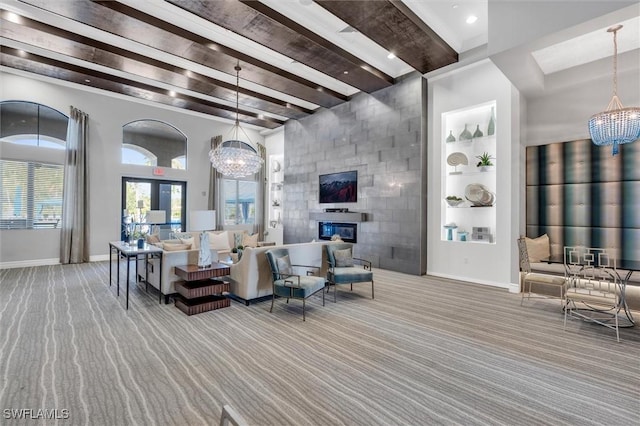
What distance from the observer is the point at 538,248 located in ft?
17.1

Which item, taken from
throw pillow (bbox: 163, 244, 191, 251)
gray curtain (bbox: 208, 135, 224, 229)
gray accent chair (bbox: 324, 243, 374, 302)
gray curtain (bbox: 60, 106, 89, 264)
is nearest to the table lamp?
throw pillow (bbox: 163, 244, 191, 251)

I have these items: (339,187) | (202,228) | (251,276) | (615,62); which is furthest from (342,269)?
(615,62)

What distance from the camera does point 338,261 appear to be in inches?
198

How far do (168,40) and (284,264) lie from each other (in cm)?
425

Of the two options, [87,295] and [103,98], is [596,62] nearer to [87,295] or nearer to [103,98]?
[87,295]

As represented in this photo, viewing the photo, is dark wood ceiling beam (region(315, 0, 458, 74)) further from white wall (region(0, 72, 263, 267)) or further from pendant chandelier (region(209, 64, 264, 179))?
white wall (region(0, 72, 263, 267))

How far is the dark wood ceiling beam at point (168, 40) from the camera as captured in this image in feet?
13.5

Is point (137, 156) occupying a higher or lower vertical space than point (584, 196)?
higher

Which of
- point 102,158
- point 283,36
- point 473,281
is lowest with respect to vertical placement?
point 473,281

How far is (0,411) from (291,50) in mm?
5612

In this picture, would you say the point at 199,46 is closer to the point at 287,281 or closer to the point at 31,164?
the point at 287,281

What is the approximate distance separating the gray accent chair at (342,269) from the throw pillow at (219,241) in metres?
2.96

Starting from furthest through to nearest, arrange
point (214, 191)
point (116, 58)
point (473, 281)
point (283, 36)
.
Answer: point (214, 191)
point (473, 281)
point (116, 58)
point (283, 36)

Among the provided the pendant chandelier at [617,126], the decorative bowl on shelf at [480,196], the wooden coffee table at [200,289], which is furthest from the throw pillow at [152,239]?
the pendant chandelier at [617,126]
